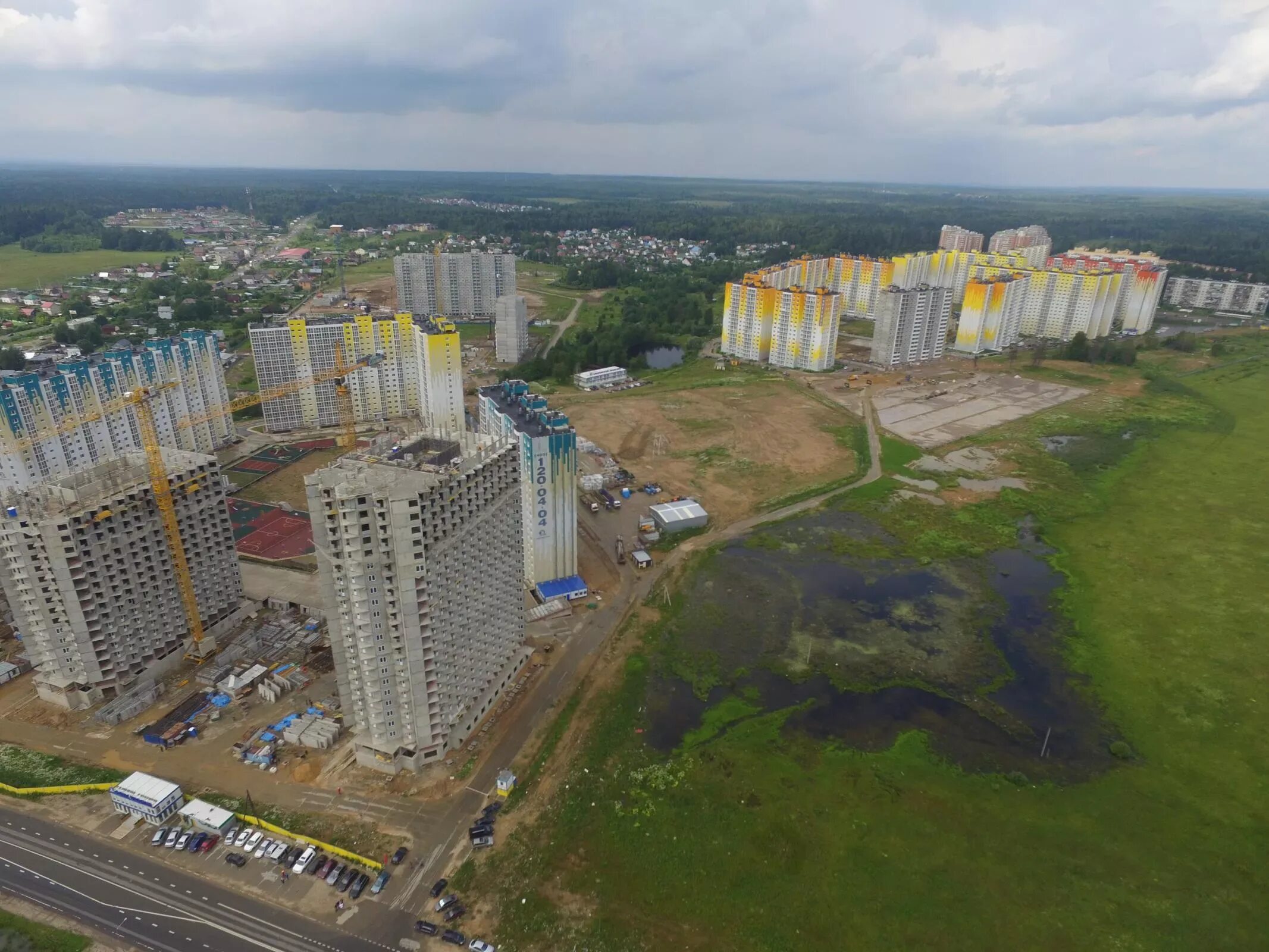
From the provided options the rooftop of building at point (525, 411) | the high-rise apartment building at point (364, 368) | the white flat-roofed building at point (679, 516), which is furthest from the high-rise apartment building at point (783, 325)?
the rooftop of building at point (525, 411)

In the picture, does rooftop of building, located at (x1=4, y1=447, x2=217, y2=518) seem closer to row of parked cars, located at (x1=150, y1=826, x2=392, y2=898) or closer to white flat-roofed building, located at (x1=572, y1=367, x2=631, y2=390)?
row of parked cars, located at (x1=150, y1=826, x2=392, y2=898)

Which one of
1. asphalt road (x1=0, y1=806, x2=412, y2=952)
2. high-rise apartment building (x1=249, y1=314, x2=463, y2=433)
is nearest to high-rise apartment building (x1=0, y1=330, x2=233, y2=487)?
high-rise apartment building (x1=249, y1=314, x2=463, y2=433)

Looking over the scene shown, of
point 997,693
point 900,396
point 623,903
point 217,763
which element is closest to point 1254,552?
point 997,693

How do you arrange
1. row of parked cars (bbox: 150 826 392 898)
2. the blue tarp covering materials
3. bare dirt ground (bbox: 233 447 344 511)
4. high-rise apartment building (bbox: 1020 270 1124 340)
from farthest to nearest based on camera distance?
high-rise apartment building (bbox: 1020 270 1124 340)
bare dirt ground (bbox: 233 447 344 511)
the blue tarp covering materials
row of parked cars (bbox: 150 826 392 898)

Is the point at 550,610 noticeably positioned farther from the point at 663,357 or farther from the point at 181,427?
the point at 663,357

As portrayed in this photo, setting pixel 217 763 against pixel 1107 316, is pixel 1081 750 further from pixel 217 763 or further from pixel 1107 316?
pixel 1107 316
